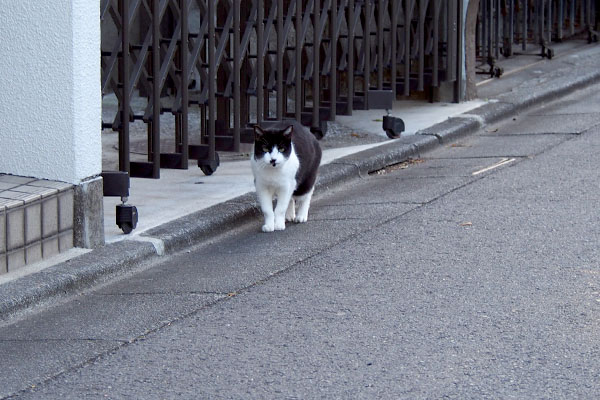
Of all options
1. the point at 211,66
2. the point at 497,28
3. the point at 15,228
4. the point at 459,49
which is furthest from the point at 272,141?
the point at 497,28

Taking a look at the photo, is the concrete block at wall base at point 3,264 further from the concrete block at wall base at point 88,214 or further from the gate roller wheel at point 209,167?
the gate roller wheel at point 209,167

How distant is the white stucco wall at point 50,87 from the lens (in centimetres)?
557

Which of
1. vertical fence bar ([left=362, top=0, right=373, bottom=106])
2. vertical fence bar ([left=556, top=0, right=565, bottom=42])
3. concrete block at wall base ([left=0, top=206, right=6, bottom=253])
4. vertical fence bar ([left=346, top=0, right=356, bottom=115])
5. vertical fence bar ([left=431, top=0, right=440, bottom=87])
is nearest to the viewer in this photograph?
concrete block at wall base ([left=0, top=206, right=6, bottom=253])

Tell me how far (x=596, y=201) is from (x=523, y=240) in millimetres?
1028

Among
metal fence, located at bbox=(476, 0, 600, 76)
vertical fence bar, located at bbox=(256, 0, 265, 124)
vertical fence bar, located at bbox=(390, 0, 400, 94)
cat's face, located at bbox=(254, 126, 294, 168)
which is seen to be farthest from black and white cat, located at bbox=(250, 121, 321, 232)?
metal fence, located at bbox=(476, 0, 600, 76)

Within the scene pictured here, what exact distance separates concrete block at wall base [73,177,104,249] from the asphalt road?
316 mm

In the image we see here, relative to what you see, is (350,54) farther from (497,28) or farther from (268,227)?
(497,28)

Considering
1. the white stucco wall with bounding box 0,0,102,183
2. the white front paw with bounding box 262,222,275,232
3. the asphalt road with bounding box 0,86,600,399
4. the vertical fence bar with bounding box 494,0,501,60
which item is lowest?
the asphalt road with bounding box 0,86,600,399

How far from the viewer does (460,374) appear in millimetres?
4121

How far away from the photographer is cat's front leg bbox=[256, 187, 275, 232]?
6.67 meters

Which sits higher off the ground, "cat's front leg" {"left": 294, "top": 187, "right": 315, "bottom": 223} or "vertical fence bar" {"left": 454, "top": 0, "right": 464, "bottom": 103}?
"vertical fence bar" {"left": 454, "top": 0, "right": 464, "bottom": 103}

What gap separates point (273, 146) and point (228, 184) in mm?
936

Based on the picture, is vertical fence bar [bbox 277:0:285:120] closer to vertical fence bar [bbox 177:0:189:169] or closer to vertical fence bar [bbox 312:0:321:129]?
vertical fence bar [bbox 312:0:321:129]

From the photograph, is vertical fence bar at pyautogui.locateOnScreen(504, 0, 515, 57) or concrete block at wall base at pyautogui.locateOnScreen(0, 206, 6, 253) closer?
concrete block at wall base at pyautogui.locateOnScreen(0, 206, 6, 253)
